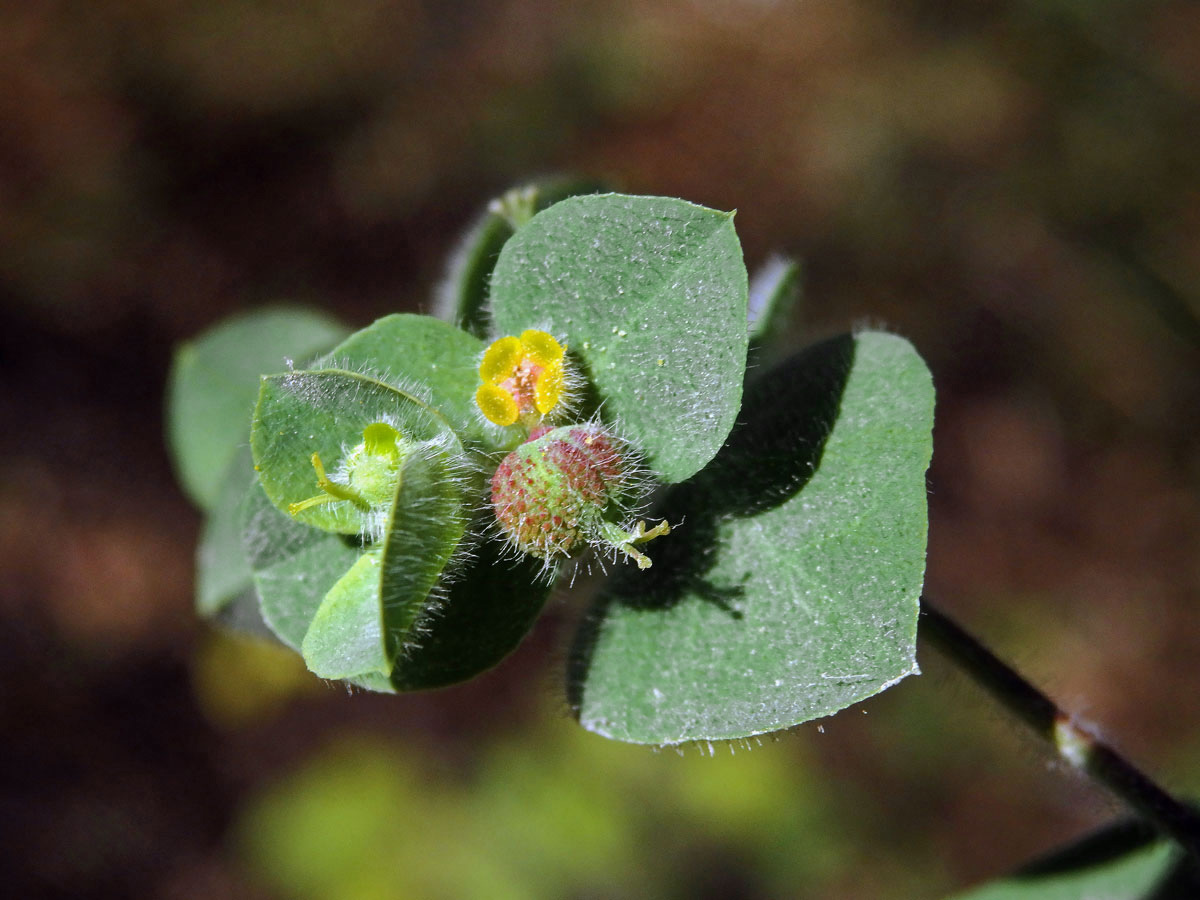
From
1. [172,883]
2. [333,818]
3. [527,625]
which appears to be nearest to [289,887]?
[333,818]

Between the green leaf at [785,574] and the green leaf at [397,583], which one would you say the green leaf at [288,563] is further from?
the green leaf at [785,574]

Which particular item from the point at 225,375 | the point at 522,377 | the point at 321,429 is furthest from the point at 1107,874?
the point at 225,375

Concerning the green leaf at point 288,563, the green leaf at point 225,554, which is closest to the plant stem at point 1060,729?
the green leaf at point 288,563

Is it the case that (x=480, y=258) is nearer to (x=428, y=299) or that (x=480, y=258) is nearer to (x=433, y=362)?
(x=433, y=362)

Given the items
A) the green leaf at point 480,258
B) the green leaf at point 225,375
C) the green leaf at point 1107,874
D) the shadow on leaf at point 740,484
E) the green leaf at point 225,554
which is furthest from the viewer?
the green leaf at point 225,375

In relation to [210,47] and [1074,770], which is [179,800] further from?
[1074,770]
